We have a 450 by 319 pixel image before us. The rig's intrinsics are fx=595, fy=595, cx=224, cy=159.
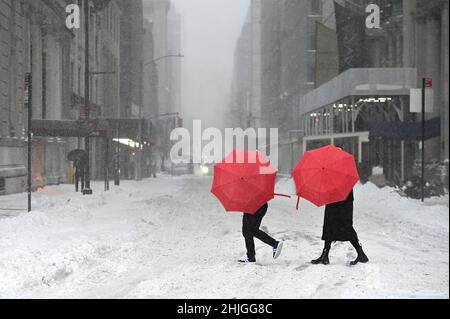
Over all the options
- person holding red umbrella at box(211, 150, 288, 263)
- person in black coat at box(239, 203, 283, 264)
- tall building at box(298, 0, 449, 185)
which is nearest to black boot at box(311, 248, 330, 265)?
person in black coat at box(239, 203, 283, 264)

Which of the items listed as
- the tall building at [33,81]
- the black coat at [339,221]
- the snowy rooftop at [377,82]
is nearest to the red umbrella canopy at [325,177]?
the black coat at [339,221]

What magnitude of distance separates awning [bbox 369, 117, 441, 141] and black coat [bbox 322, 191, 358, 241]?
776 inches

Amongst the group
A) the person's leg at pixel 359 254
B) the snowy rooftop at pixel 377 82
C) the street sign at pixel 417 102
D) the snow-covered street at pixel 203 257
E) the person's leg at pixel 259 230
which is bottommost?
the snow-covered street at pixel 203 257

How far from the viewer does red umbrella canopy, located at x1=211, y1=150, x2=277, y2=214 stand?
25.5ft

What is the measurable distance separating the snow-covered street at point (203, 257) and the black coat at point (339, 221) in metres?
0.43

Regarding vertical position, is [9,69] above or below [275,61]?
below

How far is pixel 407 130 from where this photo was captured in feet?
88.7

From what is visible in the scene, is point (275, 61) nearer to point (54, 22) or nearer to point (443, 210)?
point (54, 22)

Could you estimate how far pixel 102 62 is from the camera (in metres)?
29.8

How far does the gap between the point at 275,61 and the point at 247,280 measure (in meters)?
70.6

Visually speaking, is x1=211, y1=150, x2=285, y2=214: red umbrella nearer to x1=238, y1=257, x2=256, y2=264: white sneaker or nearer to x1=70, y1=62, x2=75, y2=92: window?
x1=238, y1=257, x2=256, y2=264: white sneaker

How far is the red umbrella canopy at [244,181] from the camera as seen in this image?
7781 millimetres

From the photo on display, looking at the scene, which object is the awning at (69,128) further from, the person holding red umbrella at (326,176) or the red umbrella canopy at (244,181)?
the person holding red umbrella at (326,176)
